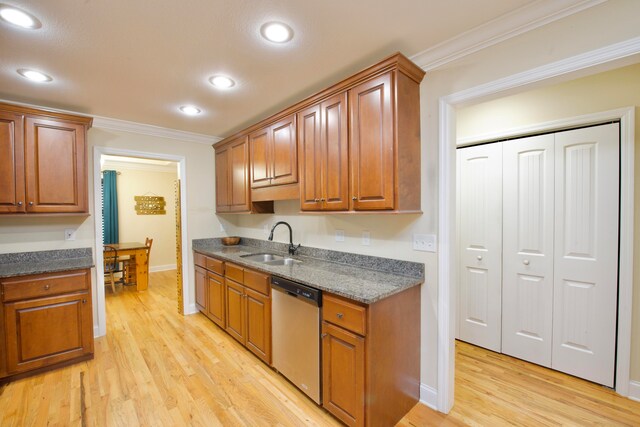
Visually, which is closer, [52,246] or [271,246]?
[52,246]

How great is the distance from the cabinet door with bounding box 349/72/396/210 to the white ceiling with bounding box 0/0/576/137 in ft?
0.94

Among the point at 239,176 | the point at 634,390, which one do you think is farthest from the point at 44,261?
the point at 634,390

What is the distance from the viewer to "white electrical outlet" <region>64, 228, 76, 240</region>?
3.00 m

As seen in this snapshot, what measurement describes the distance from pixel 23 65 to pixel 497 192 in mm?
3954

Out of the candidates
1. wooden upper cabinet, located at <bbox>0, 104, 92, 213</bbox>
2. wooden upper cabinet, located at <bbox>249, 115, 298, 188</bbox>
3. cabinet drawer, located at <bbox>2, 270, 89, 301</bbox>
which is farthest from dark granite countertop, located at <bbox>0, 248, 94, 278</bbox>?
wooden upper cabinet, located at <bbox>249, 115, 298, 188</bbox>

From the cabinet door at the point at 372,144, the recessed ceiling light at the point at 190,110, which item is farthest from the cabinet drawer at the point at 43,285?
the cabinet door at the point at 372,144

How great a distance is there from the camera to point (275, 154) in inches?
112

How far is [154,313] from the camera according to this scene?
12.7ft

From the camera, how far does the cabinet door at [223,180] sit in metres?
3.74

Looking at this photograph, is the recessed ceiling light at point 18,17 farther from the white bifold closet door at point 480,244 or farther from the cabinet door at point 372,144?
the white bifold closet door at point 480,244

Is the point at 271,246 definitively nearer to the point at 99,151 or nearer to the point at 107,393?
the point at 107,393

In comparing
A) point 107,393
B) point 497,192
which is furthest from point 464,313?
point 107,393

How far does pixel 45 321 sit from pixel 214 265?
1463 millimetres

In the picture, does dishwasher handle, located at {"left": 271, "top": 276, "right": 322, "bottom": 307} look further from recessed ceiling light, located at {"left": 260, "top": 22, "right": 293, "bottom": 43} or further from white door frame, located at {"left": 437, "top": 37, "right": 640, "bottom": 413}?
recessed ceiling light, located at {"left": 260, "top": 22, "right": 293, "bottom": 43}
